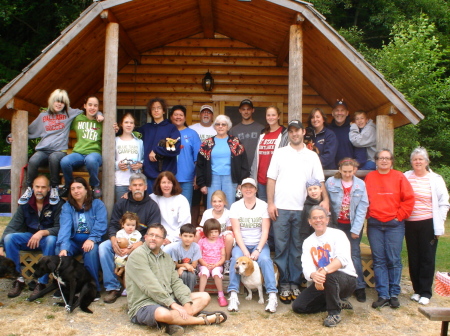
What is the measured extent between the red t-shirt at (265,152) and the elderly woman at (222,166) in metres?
0.22

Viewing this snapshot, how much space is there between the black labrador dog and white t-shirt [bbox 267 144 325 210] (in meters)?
2.36

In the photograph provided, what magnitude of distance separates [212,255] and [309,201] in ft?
4.29

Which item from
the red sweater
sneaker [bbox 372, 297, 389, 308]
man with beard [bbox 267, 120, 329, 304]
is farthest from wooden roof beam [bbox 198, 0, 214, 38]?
sneaker [bbox 372, 297, 389, 308]

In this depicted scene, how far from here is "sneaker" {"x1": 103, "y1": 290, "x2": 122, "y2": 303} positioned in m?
5.04

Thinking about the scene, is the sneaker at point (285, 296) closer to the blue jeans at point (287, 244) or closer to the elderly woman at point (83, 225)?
the blue jeans at point (287, 244)

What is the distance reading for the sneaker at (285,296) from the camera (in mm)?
5109

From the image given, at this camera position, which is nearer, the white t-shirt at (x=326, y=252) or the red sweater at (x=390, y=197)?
the white t-shirt at (x=326, y=252)

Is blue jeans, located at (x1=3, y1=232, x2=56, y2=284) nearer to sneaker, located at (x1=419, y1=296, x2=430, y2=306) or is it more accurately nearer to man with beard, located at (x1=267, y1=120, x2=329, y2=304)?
man with beard, located at (x1=267, y1=120, x2=329, y2=304)

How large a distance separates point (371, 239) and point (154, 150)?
118 inches

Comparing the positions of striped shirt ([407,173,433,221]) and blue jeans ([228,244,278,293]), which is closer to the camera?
blue jeans ([228,244,278,293])

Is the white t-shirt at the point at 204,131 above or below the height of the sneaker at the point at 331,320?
above

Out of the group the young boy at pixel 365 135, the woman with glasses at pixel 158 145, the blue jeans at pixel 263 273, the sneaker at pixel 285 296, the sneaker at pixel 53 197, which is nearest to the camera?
the blue jeans at pixel 263 273

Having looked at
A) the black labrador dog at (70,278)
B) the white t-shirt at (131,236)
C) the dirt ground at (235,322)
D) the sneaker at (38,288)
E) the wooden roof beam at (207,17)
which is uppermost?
the wooden roof beam at (207,17)

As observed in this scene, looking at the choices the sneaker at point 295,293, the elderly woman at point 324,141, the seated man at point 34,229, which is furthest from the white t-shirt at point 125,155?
the sneaker at point 295,293
